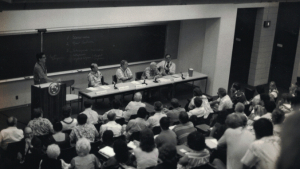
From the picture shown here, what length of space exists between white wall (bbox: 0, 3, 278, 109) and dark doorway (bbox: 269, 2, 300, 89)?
1443mm

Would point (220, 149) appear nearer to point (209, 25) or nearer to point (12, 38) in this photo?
point (12, 38)

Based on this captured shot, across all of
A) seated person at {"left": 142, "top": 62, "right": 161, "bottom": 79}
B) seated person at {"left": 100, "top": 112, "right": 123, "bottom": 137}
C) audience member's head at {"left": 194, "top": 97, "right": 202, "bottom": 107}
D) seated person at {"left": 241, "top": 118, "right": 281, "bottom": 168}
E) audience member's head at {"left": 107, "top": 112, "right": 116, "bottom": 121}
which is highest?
seated person at {"left": 241, "top": 118, "right": 281, "bottom": 168}

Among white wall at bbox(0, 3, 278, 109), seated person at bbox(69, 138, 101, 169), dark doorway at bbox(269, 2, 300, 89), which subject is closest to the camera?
seated person at bbox(69, 138, 101, 169)

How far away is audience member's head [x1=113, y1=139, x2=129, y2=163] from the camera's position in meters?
3.93

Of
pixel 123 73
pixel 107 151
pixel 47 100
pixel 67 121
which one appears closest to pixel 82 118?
pixel 67 121

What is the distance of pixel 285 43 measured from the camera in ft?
38.6

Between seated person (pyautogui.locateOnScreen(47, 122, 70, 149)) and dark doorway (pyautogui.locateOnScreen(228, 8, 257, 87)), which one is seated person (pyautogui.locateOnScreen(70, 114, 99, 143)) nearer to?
seated person (pyautogui.locateOnScreen(47, 122, 70, 149))

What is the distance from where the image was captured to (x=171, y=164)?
3629 mm

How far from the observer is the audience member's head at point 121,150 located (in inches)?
155

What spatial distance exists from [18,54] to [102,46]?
245 centimetres

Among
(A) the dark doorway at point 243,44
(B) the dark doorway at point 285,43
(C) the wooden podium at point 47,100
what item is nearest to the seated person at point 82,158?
(C) the wooden podium at point 47,100

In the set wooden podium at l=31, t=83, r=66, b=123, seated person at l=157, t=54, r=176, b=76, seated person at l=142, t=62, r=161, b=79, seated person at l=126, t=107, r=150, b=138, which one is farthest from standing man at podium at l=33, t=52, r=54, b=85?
seated person at l=157, t=54, r=176, b=76

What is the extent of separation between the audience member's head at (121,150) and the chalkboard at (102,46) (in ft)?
17.9

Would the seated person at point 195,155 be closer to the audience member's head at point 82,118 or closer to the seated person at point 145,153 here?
the seated person at point 145,153
